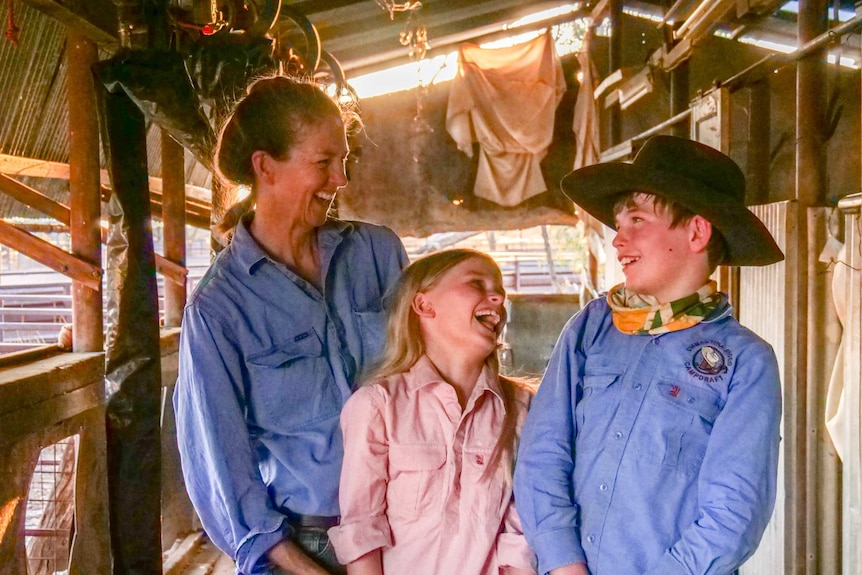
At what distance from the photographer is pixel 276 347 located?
1.92 metres

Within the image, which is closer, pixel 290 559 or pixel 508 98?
pixel 290 559

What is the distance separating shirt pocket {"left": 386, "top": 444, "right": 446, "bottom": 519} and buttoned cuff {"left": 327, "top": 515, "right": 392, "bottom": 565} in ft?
0.24

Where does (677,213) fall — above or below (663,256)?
above

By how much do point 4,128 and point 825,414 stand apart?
474 centimetres

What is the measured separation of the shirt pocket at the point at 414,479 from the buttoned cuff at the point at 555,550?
282 millimetres

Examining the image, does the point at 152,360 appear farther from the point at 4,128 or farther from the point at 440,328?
the point at 4,128

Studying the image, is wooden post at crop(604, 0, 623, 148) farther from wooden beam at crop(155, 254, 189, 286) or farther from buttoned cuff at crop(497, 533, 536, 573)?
buttoned cuff at crop(497, 533, 536, 573)

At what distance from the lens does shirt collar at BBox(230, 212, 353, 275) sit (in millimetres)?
1937

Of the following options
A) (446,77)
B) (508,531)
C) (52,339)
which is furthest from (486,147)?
(52,339)

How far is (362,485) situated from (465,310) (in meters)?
0.57

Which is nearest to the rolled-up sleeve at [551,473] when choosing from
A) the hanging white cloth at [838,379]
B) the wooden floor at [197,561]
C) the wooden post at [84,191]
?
the hanging white cloth at [838,379]

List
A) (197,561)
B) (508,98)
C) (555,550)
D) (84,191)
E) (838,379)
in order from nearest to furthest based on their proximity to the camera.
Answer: (555,550)
(838,379)
(84,191)
(197,561)
(508,98)

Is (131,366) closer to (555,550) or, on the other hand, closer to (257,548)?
(257,548)

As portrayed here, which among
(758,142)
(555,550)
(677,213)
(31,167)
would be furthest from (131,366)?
(758,142)
